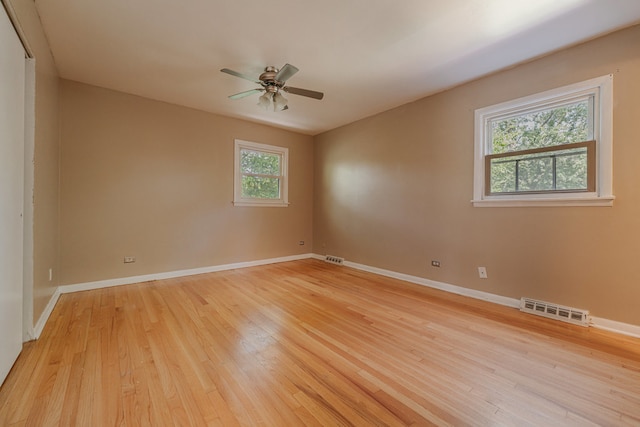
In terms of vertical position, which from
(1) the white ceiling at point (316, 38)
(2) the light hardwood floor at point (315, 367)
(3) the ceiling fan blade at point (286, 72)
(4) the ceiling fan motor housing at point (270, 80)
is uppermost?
(1) the white ceiling at point (316, 38)

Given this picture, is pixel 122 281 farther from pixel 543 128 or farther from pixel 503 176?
pixel 543 128

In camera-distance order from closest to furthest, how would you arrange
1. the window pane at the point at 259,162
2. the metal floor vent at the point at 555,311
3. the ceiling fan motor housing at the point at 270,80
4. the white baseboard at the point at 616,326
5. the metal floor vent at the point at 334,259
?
the white baseboard at the point at 616,326
the metal floor vent at the point at 555,311
the ceiling fan motor housing at the point at 270,80
the window pane at the point at 259,162
the metal floor vent at the point at 334,259

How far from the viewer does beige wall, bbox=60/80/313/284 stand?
3371 mm

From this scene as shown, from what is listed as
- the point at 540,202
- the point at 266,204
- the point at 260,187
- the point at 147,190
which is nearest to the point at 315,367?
the point at 540,202

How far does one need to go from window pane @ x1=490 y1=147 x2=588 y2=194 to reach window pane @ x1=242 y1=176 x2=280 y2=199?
147 inches

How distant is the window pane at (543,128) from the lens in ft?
8.43

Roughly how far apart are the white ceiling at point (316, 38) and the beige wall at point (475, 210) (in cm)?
29

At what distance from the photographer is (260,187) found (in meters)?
5.10

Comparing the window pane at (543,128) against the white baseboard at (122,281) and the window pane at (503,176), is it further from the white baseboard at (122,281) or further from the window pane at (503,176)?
the white baseboard at (122,281)

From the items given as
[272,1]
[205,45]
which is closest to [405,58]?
[272,1]

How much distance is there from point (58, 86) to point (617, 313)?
21.3ft

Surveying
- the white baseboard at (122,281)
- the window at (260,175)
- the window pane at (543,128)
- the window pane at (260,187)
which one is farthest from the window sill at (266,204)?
the window pane at (543,128)

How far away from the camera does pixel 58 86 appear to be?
3186 millimetres

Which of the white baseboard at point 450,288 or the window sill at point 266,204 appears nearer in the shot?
the white baseboard at point 450,288
